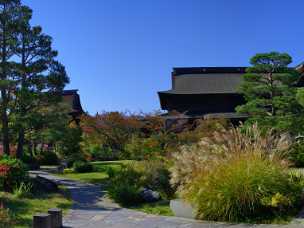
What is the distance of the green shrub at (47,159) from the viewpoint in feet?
99.3

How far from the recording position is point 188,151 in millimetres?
10914

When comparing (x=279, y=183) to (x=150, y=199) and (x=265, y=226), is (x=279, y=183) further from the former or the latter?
(x=150, y=199)

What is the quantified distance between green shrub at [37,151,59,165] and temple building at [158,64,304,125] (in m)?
8.20

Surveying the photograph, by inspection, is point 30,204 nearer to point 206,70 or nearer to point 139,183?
point 139,183

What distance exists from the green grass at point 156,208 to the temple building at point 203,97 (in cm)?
1622

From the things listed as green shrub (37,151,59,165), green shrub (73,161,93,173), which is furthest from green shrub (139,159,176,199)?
green shrub (37,151,59,165)

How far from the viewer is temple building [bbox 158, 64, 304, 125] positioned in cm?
3047

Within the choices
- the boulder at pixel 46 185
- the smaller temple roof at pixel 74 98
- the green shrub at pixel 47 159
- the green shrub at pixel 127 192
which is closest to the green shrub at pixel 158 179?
the green shrub at pixel 127 192

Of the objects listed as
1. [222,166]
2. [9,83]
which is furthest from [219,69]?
[222,166]

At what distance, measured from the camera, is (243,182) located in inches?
356

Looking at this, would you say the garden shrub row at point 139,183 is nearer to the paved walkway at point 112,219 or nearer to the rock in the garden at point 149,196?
the rock in the garden at point 149,196

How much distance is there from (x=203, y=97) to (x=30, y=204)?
2176cm

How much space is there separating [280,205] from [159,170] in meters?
5.66

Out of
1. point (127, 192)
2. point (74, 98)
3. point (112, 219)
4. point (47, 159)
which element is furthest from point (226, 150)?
point (74, 98)
